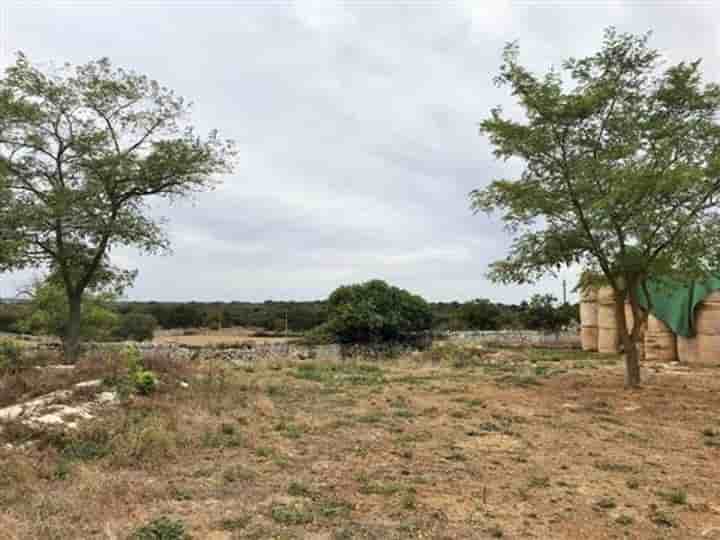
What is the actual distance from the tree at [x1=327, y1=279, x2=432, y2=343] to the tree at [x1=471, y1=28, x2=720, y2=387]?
41.9 ft

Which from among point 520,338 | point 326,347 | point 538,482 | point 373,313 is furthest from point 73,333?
point 520,338

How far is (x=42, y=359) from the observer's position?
10.3 meters

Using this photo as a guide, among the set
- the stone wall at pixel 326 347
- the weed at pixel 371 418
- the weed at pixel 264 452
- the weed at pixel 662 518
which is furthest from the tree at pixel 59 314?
the weed at pixel 662 518

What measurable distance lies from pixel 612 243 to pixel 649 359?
338 inches

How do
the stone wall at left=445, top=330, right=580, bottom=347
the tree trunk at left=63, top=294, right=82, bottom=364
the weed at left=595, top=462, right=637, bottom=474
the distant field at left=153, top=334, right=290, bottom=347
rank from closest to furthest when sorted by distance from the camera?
1. the weed at left=595, top=462, right=637, bottom=474
2. the tree trunk at left=63, top=294, right=82, bottom=364
3. the stone wall at left=445, top=330, right=580, bottom=347
4. the distant field at left=153, top=334, right=290, bottom=347

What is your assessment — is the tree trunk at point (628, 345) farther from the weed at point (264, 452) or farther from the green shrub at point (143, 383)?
the green shrub at point (143, 383)

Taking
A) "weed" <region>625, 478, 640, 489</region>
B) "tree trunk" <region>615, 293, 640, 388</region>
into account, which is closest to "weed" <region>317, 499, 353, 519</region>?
"weed" <region>625, 478, 640, 489</region>

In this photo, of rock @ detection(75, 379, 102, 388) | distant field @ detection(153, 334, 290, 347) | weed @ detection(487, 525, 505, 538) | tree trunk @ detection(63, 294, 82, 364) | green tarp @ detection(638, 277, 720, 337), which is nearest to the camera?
weed @ detection(487, 525, 505, 538)

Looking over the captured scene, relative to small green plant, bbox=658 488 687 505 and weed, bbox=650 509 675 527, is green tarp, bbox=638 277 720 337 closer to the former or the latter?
small green plant, bbox=658 488 687 505

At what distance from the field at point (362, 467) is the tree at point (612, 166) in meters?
2.38

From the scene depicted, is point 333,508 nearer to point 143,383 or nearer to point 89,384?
point 143,383

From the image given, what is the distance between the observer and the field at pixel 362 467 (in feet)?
11.8

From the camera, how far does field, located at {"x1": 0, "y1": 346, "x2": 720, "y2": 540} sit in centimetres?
359

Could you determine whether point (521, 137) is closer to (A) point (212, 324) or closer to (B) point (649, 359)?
(B) point (649, 359)
